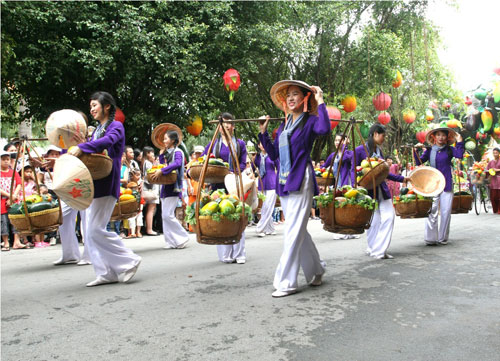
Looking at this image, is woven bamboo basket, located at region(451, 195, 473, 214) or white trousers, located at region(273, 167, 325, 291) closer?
white trousers, located at region(273, 167, 325, 291)

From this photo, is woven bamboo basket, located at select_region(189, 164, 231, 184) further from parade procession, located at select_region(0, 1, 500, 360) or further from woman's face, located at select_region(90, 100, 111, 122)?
woman's face, located at select_region(90, 100, 111, 122)

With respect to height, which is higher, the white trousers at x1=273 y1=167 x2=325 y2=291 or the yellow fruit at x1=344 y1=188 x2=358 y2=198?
the yellow fruit at x1=344 y1=188 x2=358 y2=198


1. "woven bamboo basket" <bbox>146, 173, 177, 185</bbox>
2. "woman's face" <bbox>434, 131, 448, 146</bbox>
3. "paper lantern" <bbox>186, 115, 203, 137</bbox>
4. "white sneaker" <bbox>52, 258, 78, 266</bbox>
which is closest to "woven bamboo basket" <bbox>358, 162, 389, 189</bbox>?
"woman's face" <bbox>434, 131, 448, 146</bbox>

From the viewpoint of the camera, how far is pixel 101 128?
17.9ft

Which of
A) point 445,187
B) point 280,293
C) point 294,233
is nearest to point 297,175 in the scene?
point 294,233

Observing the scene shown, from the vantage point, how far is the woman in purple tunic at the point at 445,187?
8.39 meters

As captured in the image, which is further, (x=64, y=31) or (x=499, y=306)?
(x=64, y=31)

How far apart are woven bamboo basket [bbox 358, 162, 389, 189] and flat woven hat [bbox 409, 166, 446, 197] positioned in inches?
56.9

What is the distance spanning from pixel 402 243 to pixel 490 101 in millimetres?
14644

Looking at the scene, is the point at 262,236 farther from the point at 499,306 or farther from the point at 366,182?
the point at 499,306

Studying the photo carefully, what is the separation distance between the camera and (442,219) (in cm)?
850

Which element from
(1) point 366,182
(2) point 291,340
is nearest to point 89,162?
(2) point 291,340

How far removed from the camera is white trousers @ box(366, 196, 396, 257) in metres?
7.02

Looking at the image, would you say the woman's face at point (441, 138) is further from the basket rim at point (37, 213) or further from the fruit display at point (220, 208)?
the basket rim at point (37, 213)
